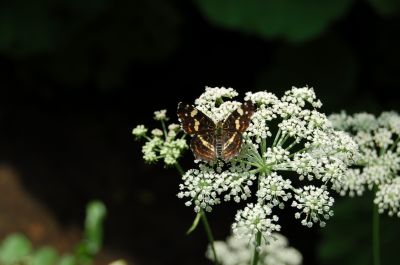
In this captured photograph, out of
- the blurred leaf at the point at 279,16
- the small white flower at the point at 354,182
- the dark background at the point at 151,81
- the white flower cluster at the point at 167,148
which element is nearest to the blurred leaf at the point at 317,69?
the dark background at the point at 151,81

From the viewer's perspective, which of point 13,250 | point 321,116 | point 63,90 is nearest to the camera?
point 321,116

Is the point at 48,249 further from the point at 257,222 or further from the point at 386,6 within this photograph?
the point at 386,6

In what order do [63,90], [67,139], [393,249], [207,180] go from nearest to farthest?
[207,180] → [393,249] → [67,139] → [63,90]

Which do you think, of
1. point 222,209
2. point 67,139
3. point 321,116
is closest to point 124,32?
point 67,139

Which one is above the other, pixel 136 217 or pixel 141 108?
pixel 141 108

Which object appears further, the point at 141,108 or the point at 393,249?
the point at 141,108

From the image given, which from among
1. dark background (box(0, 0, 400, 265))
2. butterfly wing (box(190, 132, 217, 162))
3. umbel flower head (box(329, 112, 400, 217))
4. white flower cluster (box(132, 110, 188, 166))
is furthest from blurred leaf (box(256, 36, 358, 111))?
butterfly wing (box(190, 132, 217, 162))

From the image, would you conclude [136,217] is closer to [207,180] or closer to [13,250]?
[13,250]
